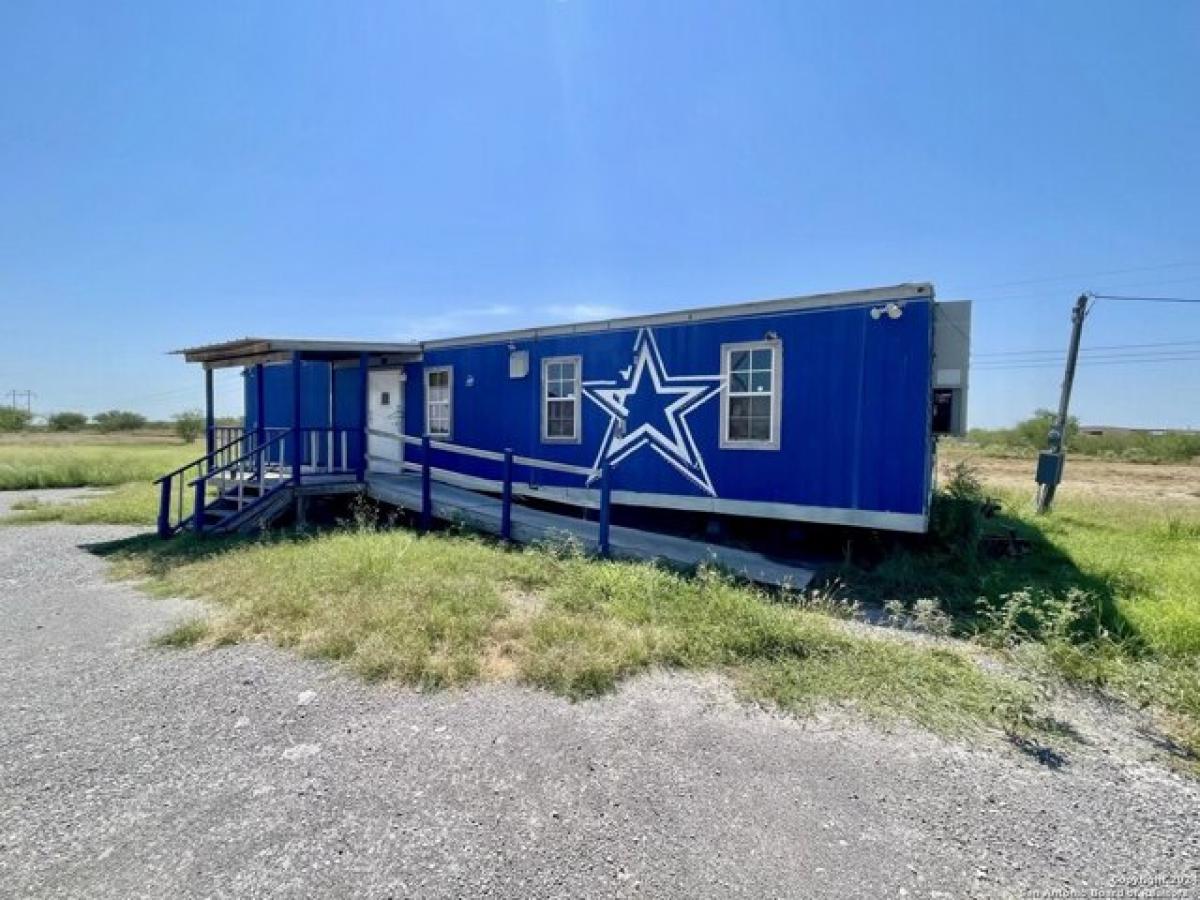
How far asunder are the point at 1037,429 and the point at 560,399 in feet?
138

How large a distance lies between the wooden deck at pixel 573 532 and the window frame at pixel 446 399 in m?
0.92

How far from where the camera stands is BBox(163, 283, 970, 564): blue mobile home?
659 cm

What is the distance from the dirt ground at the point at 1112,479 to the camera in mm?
16183

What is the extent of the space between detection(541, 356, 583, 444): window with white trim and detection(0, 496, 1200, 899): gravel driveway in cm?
566

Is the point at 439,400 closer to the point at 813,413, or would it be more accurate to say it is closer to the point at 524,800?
the point at 813,413

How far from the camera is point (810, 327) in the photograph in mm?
7047

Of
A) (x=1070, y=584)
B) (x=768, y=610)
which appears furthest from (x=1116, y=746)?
(x=1070, y=584)

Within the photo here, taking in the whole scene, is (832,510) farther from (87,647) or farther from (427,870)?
(87,647)

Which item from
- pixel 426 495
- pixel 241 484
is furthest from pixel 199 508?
pixel 426 495

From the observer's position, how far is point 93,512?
1083 centimetres

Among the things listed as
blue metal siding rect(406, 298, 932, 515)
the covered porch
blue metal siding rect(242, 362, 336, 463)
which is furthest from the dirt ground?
blue metal siding rect(242, 362, 336, 463)

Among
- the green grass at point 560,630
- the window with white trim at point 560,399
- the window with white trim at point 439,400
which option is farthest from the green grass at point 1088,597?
the window with white trim at point 439,400

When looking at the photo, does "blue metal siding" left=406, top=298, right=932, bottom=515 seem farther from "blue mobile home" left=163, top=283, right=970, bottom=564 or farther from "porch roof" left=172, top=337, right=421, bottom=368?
"porch roof" left=172, top=337, right=421, bottom=368

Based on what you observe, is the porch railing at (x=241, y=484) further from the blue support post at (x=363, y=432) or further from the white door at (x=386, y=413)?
the white door at (x=386, y=413)
